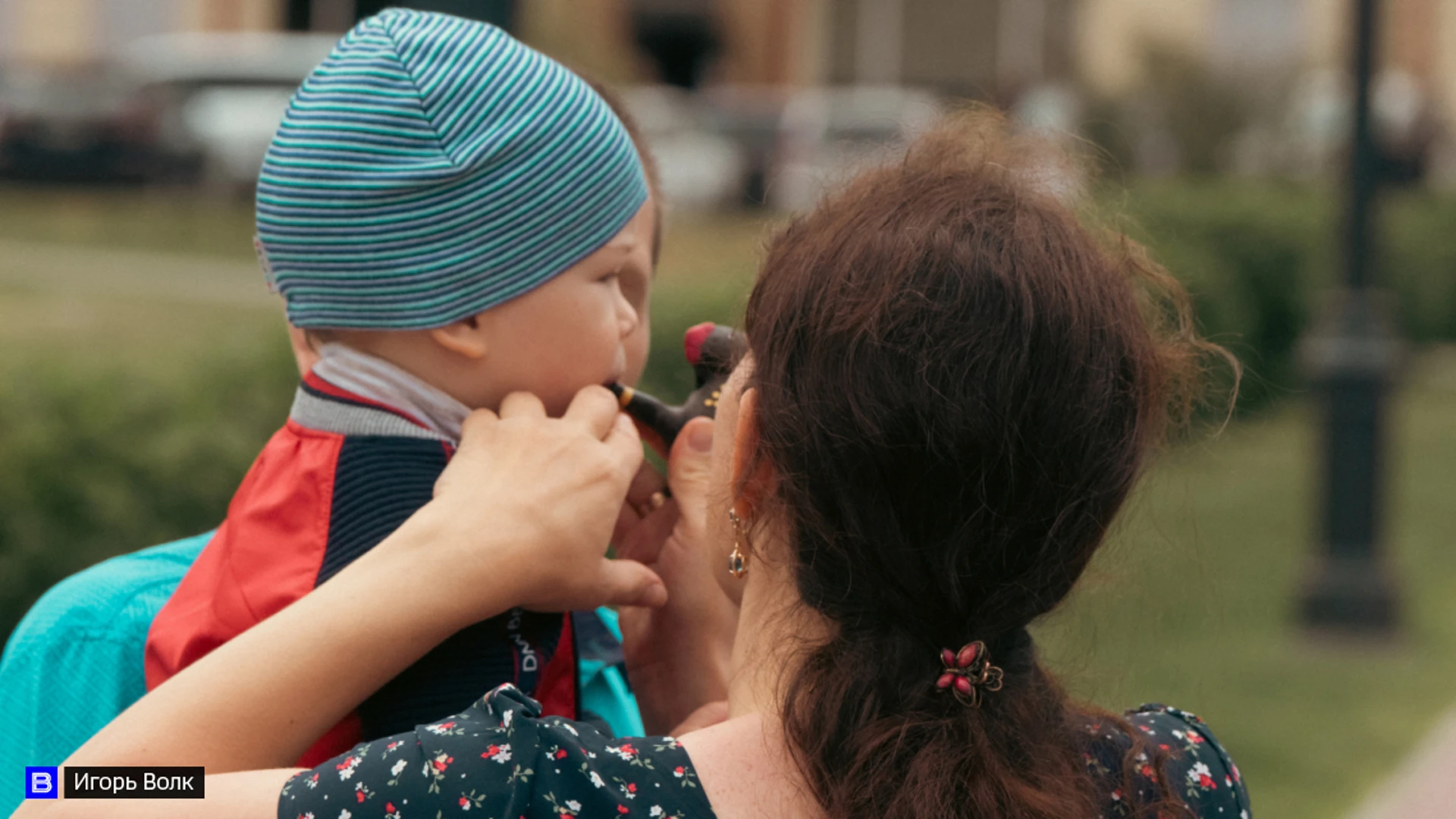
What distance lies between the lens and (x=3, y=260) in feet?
38.7

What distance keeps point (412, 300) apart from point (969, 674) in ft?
2.22

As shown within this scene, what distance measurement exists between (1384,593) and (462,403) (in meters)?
6.12

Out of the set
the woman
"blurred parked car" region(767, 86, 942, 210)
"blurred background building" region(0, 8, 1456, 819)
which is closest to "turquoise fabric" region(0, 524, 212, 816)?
the woman

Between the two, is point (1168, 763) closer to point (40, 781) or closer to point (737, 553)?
point (737, 553)

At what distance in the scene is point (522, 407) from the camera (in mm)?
1604

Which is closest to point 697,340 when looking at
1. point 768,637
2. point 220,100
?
point 768,637

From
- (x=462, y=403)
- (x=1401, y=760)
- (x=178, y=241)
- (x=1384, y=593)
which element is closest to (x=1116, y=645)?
(x=1401, y=760)

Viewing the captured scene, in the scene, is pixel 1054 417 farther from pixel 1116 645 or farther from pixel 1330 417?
pixel 1330 417

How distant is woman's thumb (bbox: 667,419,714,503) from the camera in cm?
166

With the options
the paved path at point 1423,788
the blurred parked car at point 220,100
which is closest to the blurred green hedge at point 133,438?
the paved path at point 1423,788

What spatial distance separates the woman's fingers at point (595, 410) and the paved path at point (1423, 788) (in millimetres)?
4011

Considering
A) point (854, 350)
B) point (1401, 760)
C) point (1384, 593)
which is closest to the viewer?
point (854, 350)

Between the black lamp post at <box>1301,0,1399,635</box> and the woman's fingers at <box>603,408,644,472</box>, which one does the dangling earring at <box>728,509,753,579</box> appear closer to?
the woman's fingers at <box>603,408,644,472</box>

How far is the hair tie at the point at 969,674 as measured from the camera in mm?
1302
